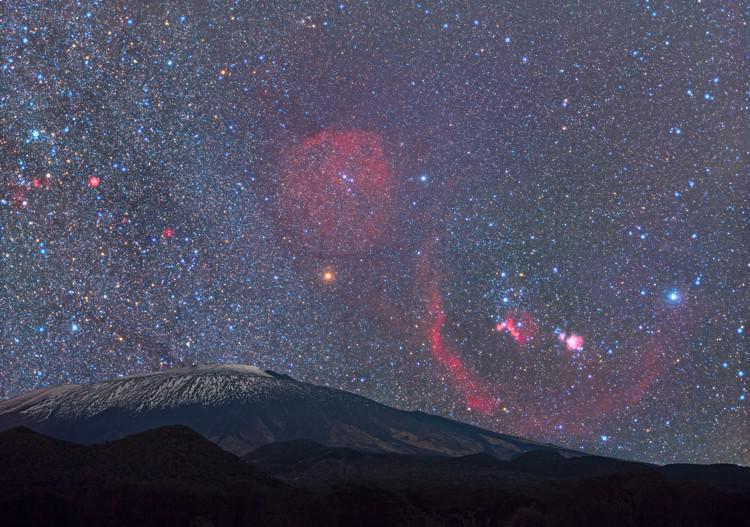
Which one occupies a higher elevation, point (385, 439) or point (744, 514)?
point (385, 439)

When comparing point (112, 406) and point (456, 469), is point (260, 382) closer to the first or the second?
point (112, 406)

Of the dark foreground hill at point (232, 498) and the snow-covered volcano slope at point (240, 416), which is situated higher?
the snow-covered volcano slope at point (240, 416)

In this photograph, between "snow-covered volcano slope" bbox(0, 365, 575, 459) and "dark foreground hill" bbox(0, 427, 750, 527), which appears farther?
"snow-covered volcano slope" bbox(0, 365, 575, 459)

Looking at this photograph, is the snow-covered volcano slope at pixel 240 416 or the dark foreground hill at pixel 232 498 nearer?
the dark foreground hill at pixel 232 498

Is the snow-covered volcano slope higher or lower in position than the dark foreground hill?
higher

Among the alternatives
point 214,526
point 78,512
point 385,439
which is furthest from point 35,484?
point 385,439
